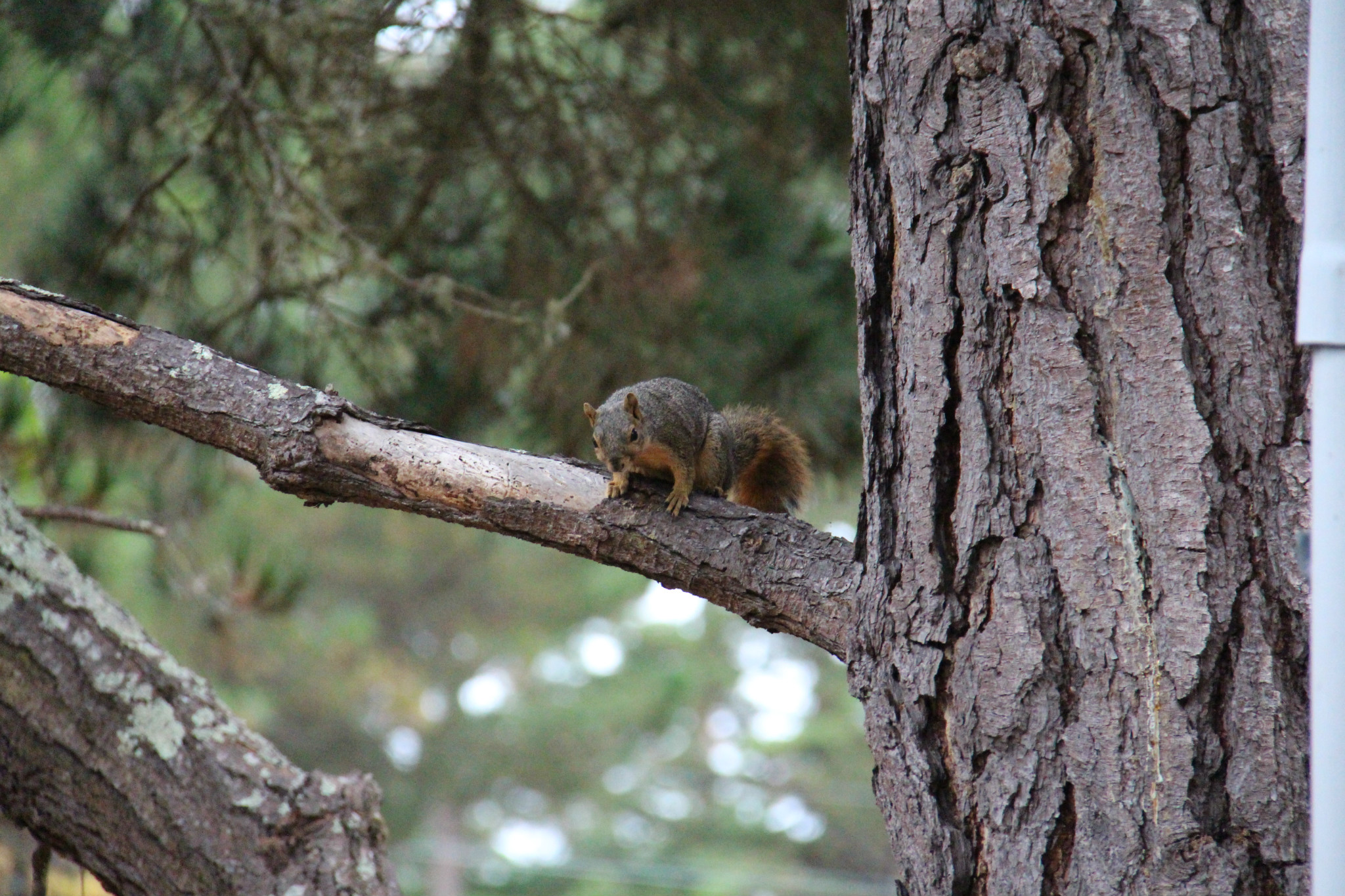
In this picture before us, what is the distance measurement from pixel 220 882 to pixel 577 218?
77.3 inches

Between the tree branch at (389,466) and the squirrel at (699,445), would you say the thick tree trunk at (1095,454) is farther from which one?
the squirrel at (699,445)

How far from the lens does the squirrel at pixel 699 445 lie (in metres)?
2.32

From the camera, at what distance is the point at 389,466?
5.42 ft

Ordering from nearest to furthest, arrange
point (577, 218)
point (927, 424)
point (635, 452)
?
point (927, 424), point (635, 452), point (577, 218)

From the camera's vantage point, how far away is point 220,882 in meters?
1.79

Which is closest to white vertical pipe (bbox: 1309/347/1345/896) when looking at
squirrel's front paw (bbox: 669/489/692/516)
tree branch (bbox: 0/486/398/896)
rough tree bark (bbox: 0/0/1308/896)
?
rough tree bark (bbox: 0/0/1308/896)

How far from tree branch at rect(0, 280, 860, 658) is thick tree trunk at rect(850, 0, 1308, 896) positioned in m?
0.32

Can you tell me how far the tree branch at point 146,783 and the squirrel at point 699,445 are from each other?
2.58ft

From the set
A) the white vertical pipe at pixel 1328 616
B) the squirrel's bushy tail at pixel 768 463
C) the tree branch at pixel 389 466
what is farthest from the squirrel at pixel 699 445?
the white vertical pipe at pixel 1328 616

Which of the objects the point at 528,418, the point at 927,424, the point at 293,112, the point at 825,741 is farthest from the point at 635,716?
the point at 927,424

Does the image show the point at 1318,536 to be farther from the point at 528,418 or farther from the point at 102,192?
the point at 102,192

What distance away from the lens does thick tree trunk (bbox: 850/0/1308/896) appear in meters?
1.08

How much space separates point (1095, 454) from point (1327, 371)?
254 mm

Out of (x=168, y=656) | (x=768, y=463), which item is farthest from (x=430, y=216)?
(x=168, y=656)
